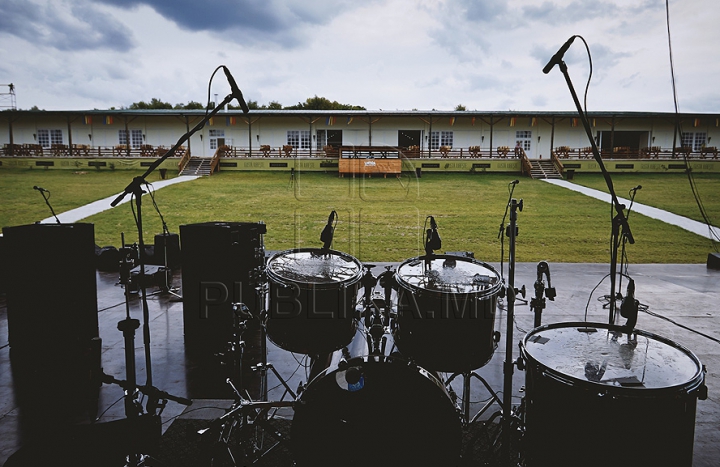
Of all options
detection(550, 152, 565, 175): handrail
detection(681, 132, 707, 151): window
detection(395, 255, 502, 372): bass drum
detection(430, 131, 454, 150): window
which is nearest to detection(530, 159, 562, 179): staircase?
detection(550, 152, 565, 175): handrail

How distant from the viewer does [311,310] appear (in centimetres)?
348

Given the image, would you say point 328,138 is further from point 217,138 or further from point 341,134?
point 217,138

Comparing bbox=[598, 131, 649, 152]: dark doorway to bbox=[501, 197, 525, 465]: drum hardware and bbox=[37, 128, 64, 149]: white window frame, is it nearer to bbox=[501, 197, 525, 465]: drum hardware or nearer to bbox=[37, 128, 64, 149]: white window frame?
bbox=[501, 197, 525, 465]: drum hardware

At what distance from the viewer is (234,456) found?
2.91 metres

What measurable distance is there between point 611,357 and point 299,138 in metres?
32.3

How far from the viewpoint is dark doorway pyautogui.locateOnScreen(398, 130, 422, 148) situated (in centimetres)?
3312

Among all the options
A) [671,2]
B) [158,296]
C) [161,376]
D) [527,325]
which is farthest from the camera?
[158,296]

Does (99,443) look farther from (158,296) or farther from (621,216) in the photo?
(158,296)

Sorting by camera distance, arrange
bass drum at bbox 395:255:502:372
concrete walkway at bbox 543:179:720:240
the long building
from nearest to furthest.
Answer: bass drum at bbox 395:255:502:372, concrete walkway at bbox 543:179:720:240, the long building

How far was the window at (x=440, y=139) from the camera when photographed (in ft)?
109

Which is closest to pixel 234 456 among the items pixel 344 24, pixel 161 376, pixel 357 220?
pixel 161 376

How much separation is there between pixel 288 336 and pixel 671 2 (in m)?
5.54

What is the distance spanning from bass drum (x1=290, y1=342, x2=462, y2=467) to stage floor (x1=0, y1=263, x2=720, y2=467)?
71 cm

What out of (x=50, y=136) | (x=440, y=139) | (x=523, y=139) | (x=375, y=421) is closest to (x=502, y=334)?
(x=375, y=421)
